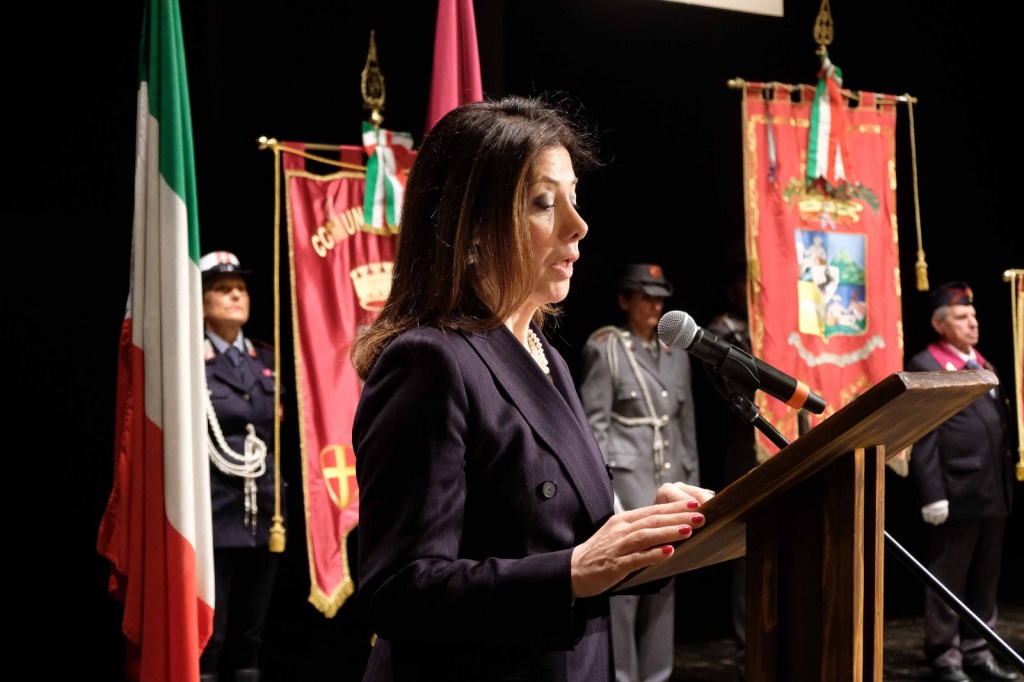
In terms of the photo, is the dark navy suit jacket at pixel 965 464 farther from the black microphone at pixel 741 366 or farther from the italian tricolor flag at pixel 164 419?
the black microphone at pixel 741 366

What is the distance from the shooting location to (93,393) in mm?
4574

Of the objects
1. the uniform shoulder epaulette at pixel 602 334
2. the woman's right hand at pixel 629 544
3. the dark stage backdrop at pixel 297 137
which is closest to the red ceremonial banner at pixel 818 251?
the uniform shoulder epaulette at pixel 602 334

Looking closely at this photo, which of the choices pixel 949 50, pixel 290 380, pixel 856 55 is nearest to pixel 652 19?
pixel 856 55

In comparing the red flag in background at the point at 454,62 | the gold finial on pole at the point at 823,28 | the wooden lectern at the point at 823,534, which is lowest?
the wooden lectern at the point at 823,534

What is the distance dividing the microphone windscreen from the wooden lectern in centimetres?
36

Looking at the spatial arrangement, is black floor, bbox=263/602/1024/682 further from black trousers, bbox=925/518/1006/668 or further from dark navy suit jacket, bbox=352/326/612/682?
dark navy suit jacket, bbox=352/326/612/682

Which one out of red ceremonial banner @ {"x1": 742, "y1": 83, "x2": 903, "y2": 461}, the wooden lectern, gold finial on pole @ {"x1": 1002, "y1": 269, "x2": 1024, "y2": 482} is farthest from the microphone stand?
gold finial on pole @ {"x1": 1002, "y1": 269, "x2": 1024, "y2": 482}

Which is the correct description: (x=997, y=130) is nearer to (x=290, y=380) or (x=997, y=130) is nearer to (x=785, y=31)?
(x=785, y=31)

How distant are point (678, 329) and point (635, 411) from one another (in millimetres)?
2900

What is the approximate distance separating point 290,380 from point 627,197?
1.75 meters

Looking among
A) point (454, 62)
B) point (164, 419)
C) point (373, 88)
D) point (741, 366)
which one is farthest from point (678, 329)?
point (373, 88)

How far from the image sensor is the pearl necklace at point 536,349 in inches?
→ 59.5

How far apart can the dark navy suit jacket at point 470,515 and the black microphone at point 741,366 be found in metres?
0.28

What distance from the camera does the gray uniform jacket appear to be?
4.35 m
